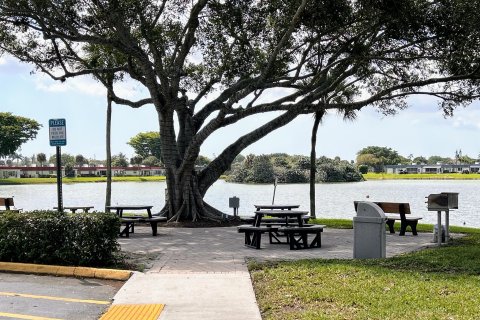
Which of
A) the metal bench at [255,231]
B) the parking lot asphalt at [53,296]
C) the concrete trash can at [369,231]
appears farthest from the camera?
the metal bench at [255,231]

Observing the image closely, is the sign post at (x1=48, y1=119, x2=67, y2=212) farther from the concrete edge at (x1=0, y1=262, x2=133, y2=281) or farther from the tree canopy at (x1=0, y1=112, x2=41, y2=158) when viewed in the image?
the tree canopy at (x1=0, y1=112, x2=41, y2=158)

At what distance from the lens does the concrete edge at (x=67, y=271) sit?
8.41m

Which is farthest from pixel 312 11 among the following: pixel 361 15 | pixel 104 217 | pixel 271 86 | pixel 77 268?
pixel 77 268

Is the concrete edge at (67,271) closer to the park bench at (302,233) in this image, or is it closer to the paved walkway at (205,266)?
the paved walkway at (205,266)

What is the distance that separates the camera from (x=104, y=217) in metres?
9.19

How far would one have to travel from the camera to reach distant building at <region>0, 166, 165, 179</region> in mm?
89562

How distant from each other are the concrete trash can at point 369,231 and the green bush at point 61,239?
4.07 meters

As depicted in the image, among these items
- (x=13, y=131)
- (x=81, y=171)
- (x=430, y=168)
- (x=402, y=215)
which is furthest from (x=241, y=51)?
(x=430, y=168)

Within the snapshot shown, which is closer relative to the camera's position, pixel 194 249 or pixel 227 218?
pixel 194 249

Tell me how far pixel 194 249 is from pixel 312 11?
6517 mm

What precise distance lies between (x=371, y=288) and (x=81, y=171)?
97369 millimetres

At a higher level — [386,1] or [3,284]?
[386,1]

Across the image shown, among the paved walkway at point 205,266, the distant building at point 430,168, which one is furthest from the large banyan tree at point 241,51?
the distant building at point 430,168

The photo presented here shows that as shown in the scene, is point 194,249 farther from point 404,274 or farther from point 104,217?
point 404,274
